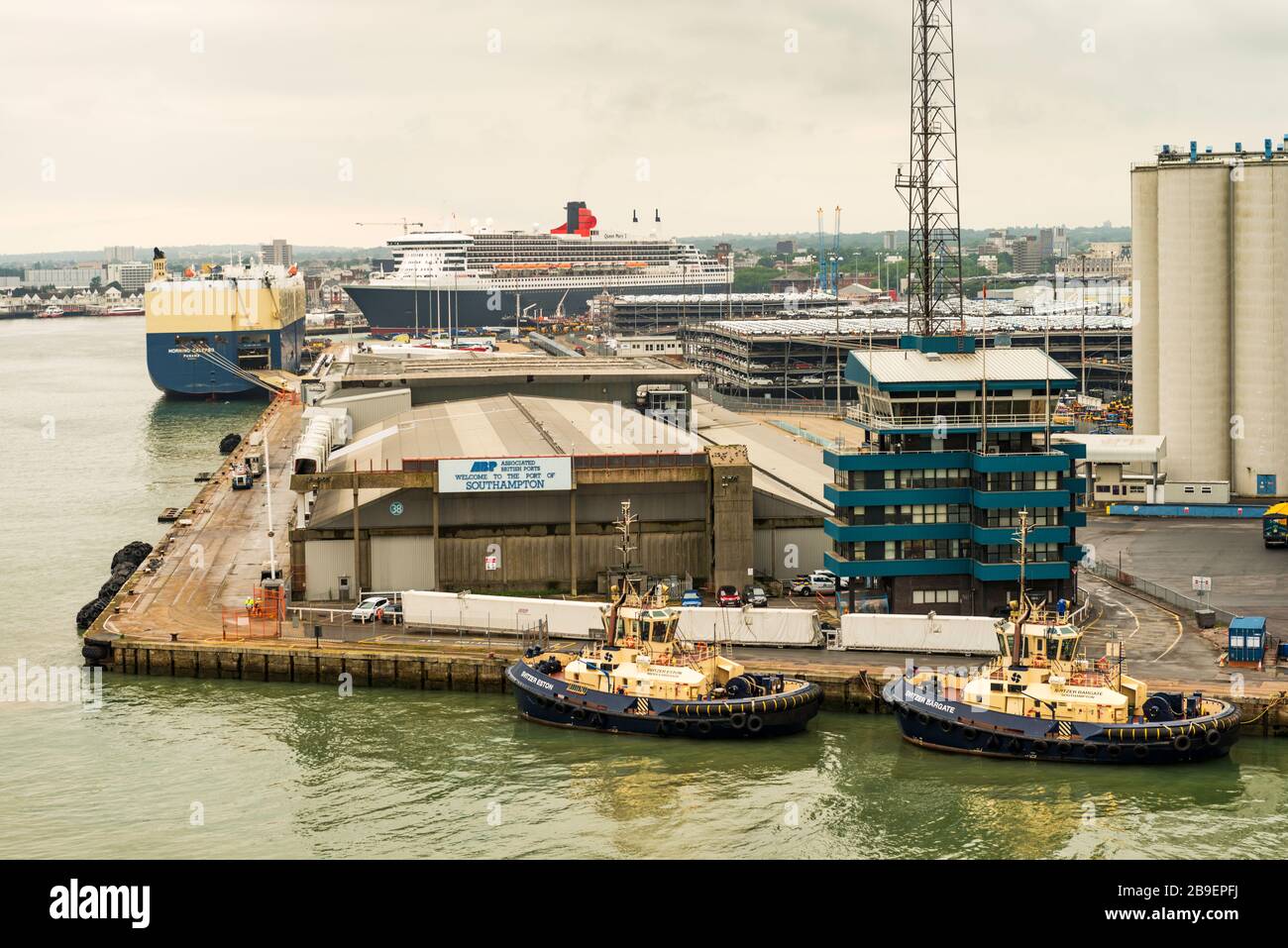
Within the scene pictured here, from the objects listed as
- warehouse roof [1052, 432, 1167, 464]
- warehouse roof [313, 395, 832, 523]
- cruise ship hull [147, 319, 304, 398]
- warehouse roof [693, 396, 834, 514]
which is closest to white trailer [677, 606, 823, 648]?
warehouse roof [313, 395, 832, 523]

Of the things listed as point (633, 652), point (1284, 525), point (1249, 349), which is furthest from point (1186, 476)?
point (633, 652)

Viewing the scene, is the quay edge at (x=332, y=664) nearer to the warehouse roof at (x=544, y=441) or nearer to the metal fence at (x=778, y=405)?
the warehouse roof at (x=544, y=441)

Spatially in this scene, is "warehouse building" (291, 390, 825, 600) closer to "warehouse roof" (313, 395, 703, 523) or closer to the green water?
"warehouse roof" (313, 395, 703, 523)

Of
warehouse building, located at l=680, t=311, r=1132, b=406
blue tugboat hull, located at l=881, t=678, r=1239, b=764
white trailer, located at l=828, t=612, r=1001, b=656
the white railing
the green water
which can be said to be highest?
warehouse building, located at l=680, t=311, r=1132, b=406

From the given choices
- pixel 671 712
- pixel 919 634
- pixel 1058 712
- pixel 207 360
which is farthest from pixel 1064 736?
pixel 207 360

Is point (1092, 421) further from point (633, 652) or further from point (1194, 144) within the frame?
point (633, 652)

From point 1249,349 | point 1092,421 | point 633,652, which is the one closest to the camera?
point 633,652

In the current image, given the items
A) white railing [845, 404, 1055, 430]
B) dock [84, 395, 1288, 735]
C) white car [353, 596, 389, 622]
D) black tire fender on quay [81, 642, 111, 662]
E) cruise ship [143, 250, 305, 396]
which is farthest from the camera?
cruise ship [143, 250, 305, 396]
